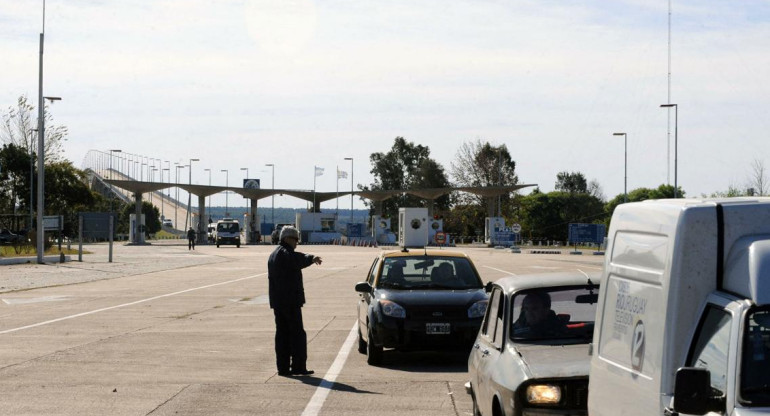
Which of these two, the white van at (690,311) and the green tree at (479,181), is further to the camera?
the green tree at (479,181)

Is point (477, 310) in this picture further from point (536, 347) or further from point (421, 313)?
point (536, 347)

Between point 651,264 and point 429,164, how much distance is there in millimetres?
145847

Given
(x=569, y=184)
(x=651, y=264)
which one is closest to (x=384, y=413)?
(x=651, y=264)

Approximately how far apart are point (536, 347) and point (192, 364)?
7218 mm

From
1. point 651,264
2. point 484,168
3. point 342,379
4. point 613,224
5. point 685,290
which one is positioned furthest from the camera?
point 484,168

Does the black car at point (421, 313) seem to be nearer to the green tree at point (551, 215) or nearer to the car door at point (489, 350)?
the car door at point (489, 350)

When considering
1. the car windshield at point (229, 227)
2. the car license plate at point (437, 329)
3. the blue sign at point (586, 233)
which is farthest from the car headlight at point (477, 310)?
the car windshield at point (229, 227)

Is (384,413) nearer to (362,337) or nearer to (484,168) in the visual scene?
(362,337)

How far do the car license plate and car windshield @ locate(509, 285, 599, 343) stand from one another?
5257 millimetres

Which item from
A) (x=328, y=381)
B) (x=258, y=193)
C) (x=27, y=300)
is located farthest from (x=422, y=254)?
(x=258, y=193)

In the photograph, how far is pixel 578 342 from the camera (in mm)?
8773

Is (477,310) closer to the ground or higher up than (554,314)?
closer to the ground

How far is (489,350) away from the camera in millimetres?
8953

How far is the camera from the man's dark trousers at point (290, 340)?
1348cm
